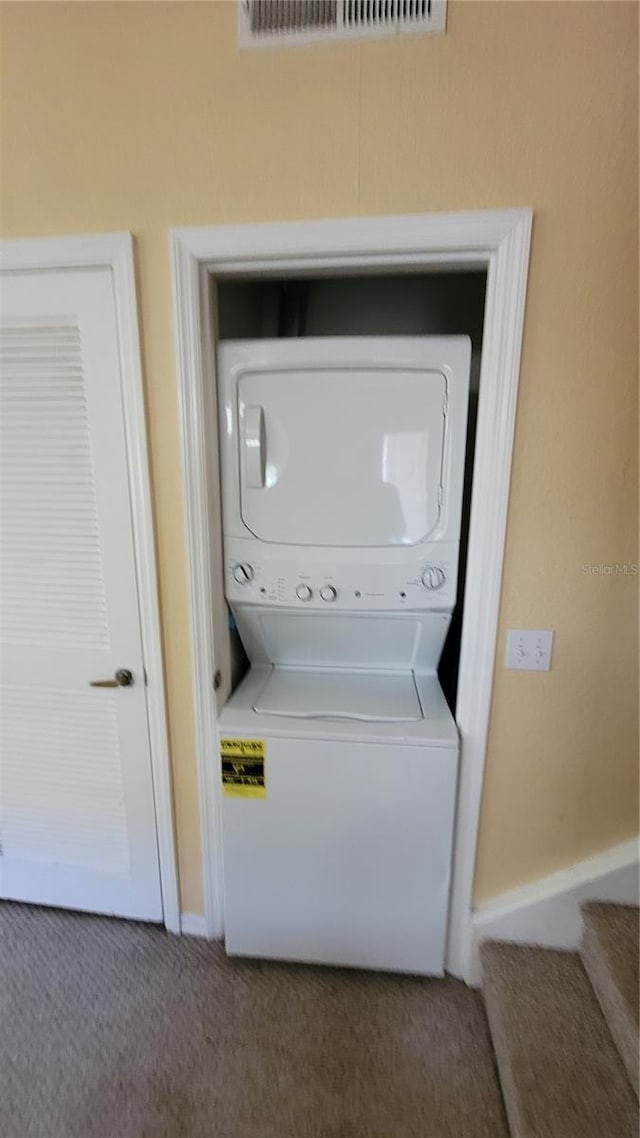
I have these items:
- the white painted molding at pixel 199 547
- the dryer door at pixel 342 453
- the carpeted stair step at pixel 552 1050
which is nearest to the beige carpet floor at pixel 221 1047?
the carpeted stair step at pixel 552 1050

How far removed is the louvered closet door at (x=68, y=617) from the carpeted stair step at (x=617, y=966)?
1.30 meters

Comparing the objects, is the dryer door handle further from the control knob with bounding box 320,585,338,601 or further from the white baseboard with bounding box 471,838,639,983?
the white baseboard with bounding box 471,838,639,983

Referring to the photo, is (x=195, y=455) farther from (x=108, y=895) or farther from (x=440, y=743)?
(x=108, y=895)

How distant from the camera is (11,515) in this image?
147 centimetres

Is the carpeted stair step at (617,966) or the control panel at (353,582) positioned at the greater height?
the control panel at (353,582)

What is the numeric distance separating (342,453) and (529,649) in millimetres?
711

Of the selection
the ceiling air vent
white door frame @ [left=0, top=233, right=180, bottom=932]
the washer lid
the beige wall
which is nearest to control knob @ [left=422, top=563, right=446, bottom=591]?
the beige wall

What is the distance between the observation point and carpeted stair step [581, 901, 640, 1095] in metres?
1.17

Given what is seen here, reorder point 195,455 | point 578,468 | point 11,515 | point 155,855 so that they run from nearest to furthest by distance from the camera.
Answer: point 578,468 < point 195,455 < point 11,515 < point 155,855

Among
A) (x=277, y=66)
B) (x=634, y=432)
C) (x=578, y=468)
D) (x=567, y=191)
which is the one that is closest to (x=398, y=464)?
(x=578, y=468)

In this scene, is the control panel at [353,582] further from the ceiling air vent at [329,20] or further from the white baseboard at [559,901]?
the ceiling air vent at [329,20]

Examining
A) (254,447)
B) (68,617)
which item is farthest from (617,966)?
(68,617)

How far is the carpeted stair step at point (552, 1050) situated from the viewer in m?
1.10

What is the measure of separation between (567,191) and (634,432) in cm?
54
